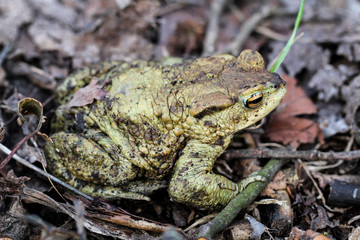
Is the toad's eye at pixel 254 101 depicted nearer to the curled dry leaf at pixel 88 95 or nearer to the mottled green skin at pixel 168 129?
the mottled green skin at pixel 168 129

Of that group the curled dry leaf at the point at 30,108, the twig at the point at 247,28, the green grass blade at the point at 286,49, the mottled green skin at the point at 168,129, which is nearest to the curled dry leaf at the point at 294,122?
the green grass blade at the point at 286,49

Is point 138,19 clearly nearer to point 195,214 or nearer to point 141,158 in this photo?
point 141,158

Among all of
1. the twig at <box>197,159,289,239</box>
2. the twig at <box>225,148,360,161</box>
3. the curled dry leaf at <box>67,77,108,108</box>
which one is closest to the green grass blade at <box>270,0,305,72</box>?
the twig at <box>225,148,360,161</box>

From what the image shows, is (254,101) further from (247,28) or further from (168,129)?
(247,28)

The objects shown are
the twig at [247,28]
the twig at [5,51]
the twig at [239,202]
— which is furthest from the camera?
the twig at [247,28]

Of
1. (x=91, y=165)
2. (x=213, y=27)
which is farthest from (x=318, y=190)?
(x=213, y=27)

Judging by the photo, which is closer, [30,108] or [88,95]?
[30,108]
